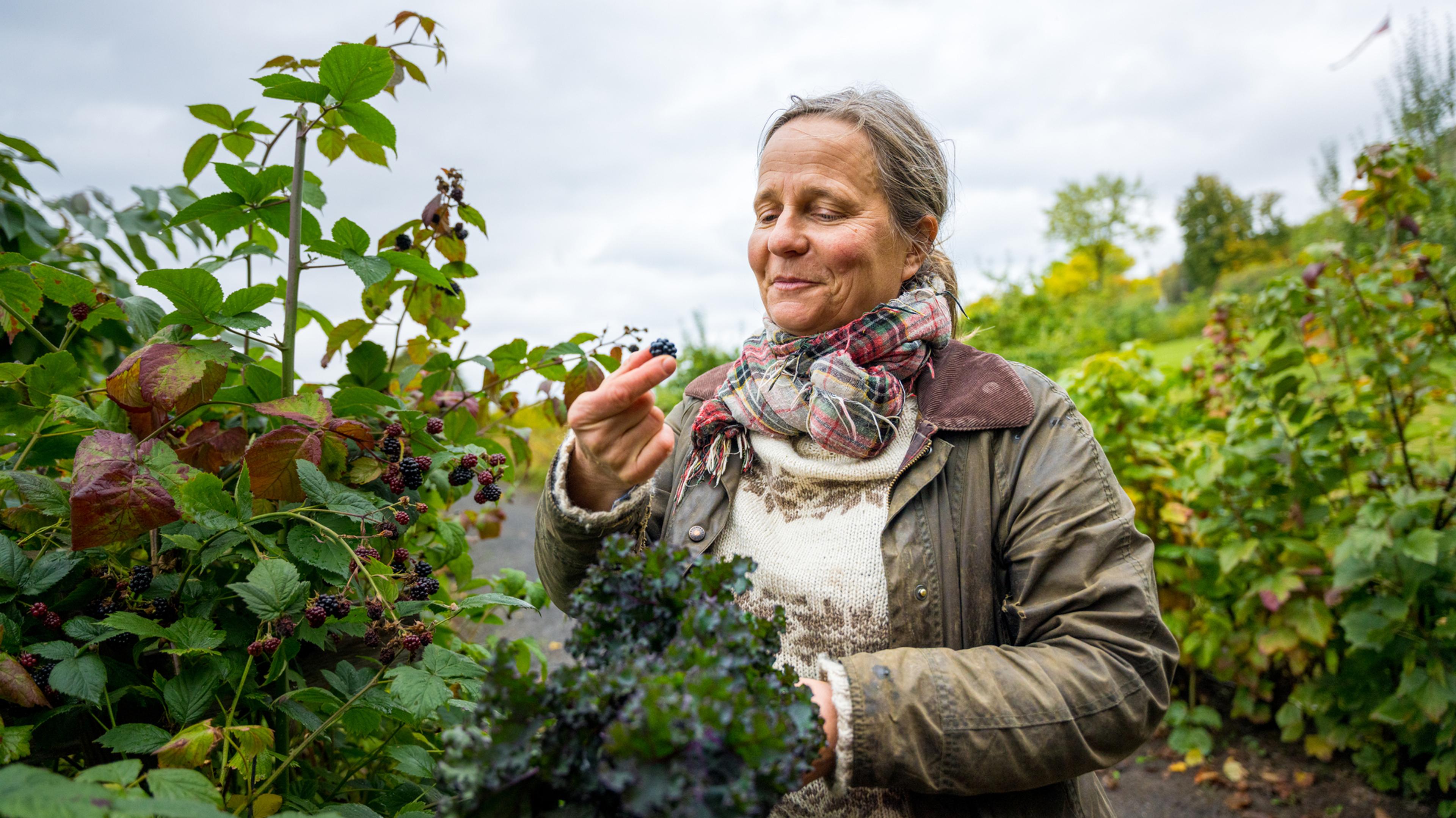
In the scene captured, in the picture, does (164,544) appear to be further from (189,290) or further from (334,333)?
(334,333)

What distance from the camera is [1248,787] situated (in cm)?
355

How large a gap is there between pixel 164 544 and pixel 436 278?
59 cm

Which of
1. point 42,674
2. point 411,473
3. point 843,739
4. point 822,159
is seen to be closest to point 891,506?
point 843,739

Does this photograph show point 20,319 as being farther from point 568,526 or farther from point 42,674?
point 568,526

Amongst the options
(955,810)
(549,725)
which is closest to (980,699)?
(955,810)

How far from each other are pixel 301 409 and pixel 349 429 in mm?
82

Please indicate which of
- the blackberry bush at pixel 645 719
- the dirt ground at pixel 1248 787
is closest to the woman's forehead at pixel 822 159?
the blackberry bush at pixel 645 719

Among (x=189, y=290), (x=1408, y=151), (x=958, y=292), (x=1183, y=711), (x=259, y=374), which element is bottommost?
(x=1183, y=711)

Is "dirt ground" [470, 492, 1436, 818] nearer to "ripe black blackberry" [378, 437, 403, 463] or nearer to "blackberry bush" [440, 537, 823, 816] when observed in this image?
"ripe black blackberry" [378, 437, 403, 463]

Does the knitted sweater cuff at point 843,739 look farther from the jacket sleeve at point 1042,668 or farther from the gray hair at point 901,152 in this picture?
the gray hair at point 901,152

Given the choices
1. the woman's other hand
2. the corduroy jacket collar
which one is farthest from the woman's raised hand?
the corduroy jacket collar

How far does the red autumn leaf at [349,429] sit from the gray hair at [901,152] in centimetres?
118

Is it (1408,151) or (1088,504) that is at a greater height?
(1408,151)

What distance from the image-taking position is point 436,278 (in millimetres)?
1417
